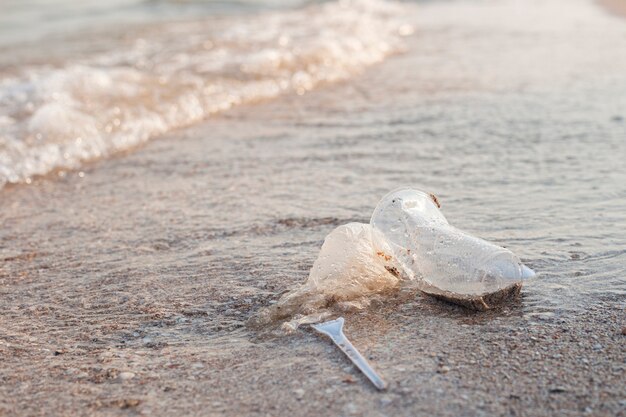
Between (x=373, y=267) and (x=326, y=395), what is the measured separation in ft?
2.21

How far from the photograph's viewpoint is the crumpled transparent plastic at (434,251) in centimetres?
234

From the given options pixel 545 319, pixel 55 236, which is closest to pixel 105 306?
pixel 55 236

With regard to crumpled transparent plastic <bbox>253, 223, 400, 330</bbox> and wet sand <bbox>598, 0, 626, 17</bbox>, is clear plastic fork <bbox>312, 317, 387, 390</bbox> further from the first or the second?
wet sand <bbox>598, 0, 626, 17</bbox>

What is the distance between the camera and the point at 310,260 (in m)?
2.79

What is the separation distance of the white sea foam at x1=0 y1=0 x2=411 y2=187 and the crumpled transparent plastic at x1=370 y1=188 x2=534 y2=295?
8.14 ft

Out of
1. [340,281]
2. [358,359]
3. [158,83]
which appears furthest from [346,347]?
[158,83]

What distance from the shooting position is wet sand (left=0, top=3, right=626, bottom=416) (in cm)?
192

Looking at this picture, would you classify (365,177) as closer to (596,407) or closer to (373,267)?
(373,267)

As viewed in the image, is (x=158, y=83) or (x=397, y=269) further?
(x=158, y=83)

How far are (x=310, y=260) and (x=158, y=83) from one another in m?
3.81

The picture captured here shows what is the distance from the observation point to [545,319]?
2219 mm

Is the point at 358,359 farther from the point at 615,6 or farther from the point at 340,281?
the point at 615,6

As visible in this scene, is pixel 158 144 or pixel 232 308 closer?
pixel 232 308

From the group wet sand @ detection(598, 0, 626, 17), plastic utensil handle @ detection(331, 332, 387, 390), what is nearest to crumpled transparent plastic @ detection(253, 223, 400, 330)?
plastic utensil handle @ detection(331, 332, 387, 390)
